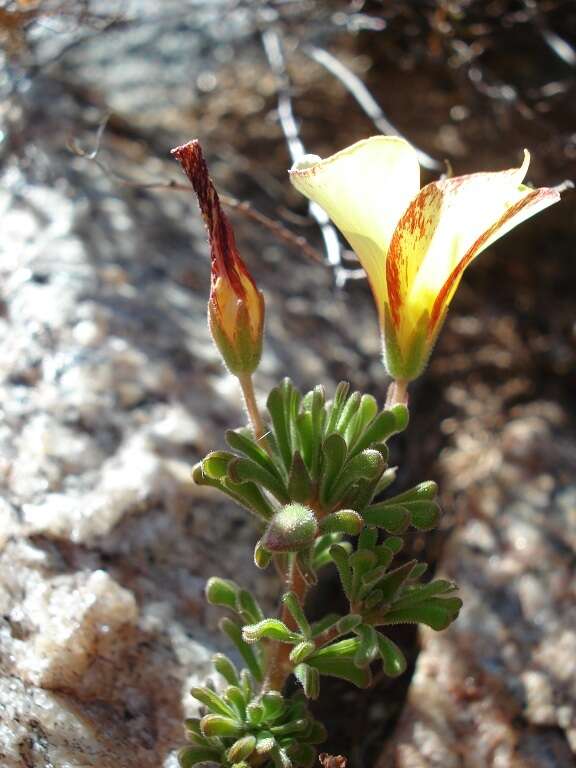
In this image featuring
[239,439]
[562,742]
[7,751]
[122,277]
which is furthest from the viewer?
[122,277]

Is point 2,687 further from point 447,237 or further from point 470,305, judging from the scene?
point 470,305

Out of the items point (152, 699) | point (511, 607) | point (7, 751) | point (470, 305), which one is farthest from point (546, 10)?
point (7, 751)

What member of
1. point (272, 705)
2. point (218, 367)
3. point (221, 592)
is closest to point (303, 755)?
point (272, 705)

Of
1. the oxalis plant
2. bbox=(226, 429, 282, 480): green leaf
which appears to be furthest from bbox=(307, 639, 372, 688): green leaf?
bbox=(226, 429, 282, 480): green leaf

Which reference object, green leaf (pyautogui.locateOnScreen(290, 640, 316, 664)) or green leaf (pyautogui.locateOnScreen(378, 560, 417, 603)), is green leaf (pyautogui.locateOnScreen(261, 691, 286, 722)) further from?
green leaf (pyautogui.locateOnScreen(378, 560, 417, 603))

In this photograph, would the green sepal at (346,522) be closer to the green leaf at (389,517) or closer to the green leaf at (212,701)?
the green leaf at (389,517)

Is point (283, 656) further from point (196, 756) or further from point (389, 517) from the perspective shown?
point (389, 517)
